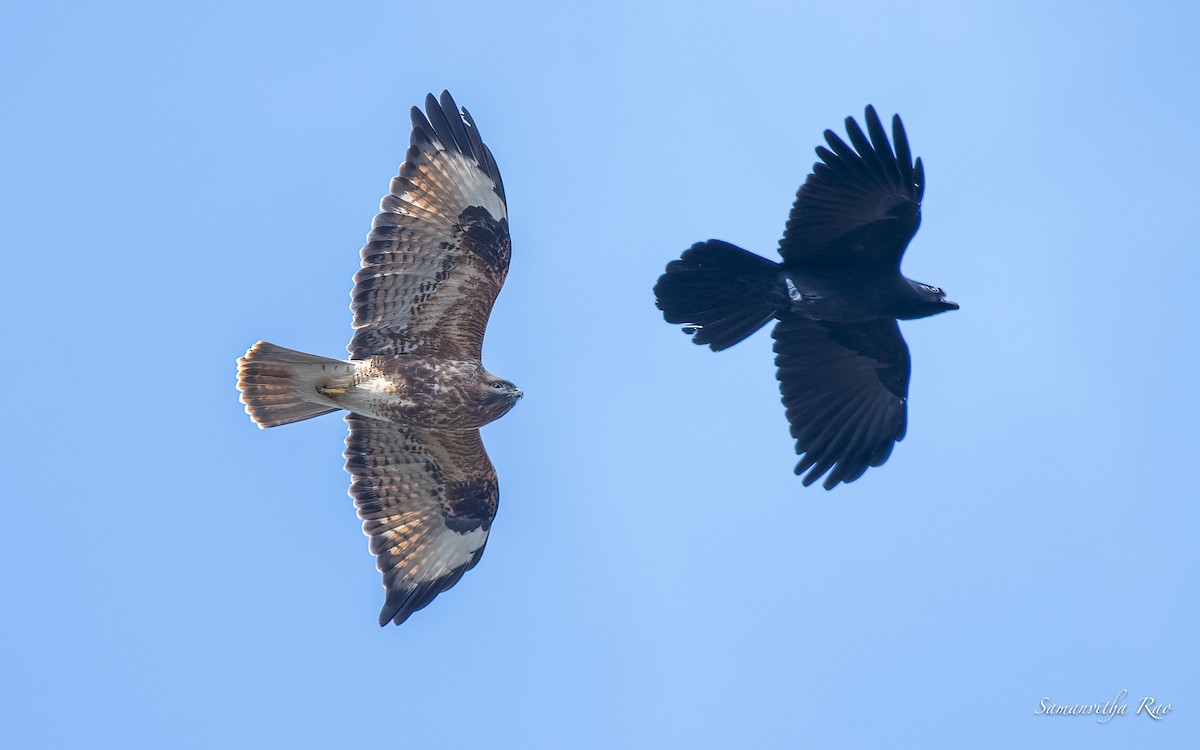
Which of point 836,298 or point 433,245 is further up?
point 836,298

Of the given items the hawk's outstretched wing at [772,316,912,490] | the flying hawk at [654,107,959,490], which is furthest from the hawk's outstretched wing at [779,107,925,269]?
the hawk's outstretched wing at [772,316,912,490]

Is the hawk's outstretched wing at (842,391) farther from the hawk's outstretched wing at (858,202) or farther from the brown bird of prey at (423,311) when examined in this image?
the brown bird of prey at (423,311)

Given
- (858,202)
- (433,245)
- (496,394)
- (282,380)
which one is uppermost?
(858,202)

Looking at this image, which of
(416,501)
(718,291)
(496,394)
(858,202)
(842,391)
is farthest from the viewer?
(842,391)

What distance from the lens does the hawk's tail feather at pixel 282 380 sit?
11609 millimetres

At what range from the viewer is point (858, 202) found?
11.6 m

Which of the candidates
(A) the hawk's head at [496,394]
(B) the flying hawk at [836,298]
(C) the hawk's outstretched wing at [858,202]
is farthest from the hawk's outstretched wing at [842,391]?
(A) the hawk's head at [496,394]

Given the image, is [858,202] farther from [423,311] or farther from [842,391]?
[423,311]

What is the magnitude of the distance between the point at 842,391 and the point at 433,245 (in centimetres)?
348

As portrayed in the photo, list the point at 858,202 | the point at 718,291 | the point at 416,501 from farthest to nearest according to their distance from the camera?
the point at 416,501
the point at 718,291
the point at 858,202

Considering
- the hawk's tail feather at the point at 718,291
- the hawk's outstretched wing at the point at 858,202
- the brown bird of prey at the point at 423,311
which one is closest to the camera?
the hawk's outstretched wing at the point at 858,202

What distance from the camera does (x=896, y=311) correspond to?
12.2 meters

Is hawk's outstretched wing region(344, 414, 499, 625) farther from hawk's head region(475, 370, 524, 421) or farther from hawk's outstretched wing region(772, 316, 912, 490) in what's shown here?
hawk's outstretched wing region(772, 316, 912, 490)

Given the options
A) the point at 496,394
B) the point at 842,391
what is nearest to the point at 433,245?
the point at 496,394
